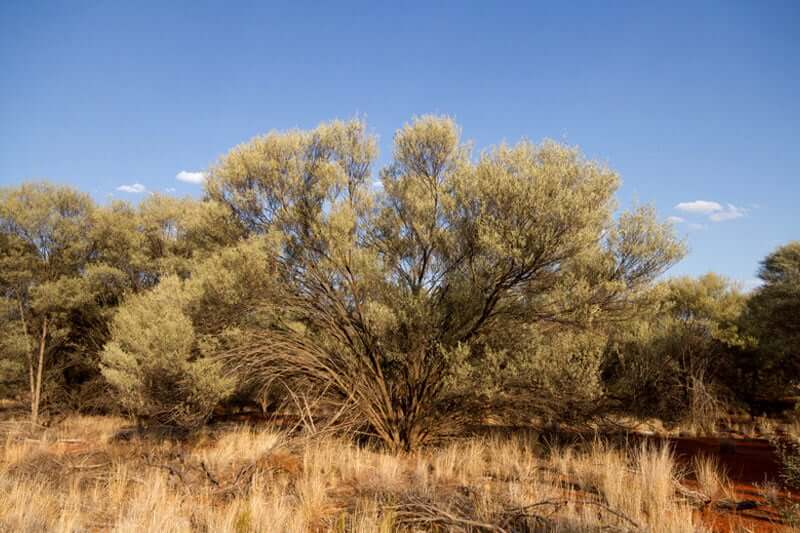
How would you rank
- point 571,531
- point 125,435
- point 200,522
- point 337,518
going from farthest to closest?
point 125,435 < point 337,518 < point 200,522 < point 571,531

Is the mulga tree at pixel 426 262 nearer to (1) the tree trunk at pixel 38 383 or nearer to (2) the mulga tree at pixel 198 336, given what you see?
(2) the mulga tree at pixel 198 336

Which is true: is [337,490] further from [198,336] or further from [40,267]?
[40,267]

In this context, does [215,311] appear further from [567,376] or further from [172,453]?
[567,376]

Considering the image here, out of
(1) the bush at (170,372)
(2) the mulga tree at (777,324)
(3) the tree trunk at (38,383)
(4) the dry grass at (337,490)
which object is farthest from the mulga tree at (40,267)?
(2) the mulga tree at (777,324)

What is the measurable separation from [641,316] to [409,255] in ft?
18.0

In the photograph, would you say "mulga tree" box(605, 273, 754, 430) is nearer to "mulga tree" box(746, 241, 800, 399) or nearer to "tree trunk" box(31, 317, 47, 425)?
"mulga tree" box(746, 241, 800, 399)

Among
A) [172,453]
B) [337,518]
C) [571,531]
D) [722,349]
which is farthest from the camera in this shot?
[722,349]

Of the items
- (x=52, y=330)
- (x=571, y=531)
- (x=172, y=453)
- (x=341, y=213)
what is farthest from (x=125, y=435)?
(x=571, y=531)

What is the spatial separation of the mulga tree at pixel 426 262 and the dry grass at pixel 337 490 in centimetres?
164

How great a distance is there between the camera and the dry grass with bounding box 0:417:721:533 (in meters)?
5.02

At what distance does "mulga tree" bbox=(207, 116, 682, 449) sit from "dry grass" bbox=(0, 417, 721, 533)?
5.37ft

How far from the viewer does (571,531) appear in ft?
15.2

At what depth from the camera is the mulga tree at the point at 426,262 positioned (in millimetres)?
9289

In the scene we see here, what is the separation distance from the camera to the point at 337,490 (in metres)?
6.93
